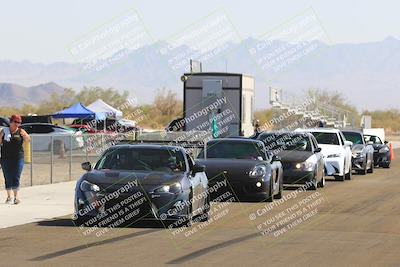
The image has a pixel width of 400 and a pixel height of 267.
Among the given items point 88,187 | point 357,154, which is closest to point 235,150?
point 88,187

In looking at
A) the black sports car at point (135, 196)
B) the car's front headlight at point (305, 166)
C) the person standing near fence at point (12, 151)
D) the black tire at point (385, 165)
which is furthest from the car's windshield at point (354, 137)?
the black sports car at point (135, 196)

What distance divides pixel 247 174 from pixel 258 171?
10.0 inches

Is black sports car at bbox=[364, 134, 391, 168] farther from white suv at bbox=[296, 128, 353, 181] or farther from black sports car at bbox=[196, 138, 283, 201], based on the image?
black sports car at bbox=[196, 138, 283, 201]

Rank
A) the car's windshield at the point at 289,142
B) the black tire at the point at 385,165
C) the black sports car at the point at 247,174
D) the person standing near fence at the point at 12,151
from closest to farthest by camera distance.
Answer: the person standing near fence at the point at 12,151, the black sports car at the point at 247,174, the car's windshield at the point at 289,142, the black tire at the point at 385,165

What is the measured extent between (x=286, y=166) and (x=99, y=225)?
10.8 metres

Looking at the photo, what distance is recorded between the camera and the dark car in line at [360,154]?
33844mm

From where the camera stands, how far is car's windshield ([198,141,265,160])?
71.8 ft

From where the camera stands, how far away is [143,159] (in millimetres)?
16641

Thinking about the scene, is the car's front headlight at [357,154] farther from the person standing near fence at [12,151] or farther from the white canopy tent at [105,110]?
the white canopy tent at [105,110]

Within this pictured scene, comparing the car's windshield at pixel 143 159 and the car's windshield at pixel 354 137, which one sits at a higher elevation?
the car's windshield at pixel 143 159

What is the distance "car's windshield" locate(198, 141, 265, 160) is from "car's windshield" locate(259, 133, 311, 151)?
4185 millimetres

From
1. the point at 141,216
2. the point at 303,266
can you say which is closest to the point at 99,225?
the point at 141,216

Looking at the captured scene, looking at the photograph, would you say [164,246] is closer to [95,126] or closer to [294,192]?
[294,192]

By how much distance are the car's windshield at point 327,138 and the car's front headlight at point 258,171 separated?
32.5 ft
